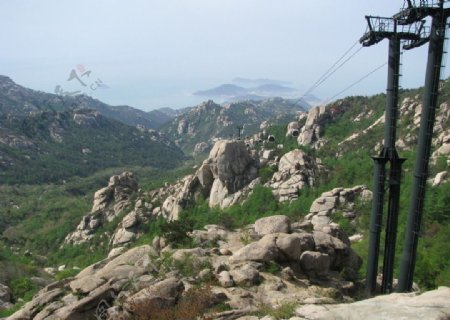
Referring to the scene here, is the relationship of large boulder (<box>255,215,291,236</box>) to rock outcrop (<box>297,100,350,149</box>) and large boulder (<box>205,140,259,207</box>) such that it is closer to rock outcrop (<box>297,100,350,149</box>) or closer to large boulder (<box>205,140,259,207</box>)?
large boulder (<box>205,140,259,207</box>)

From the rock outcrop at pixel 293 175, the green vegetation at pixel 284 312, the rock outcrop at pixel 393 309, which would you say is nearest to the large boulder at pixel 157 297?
the green vegetation at pixel 284 312

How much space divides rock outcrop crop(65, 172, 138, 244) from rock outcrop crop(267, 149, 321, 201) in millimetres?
34917

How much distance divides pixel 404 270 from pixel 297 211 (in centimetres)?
3772

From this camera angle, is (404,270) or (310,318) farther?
(404,270)

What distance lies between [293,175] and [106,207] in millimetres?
43148

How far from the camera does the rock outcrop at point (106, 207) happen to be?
293 ft

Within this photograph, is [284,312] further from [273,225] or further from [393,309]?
[273,225]

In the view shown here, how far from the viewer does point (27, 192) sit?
192125 mm

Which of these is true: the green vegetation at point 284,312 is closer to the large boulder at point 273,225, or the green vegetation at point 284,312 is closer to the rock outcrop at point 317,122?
the large boulder at point 273,225

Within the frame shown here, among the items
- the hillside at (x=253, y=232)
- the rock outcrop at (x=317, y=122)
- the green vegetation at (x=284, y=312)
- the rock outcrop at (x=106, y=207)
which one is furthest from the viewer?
the rock outcrop at (x=317, y=122)

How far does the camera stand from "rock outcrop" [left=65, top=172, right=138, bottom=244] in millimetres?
89438

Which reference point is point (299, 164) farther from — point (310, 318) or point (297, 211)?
point (310, 318)

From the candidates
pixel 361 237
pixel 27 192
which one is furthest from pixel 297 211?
pixel 27 192

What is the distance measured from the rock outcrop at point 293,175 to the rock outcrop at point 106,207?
34.9 m
